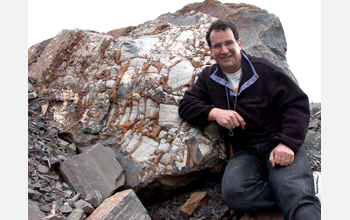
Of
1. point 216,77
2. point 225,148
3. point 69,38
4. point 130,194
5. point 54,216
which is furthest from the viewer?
point 69,38

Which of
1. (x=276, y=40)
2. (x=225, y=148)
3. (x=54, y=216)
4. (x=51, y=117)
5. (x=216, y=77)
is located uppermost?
(x=276, y=40)

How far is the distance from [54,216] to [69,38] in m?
2.79

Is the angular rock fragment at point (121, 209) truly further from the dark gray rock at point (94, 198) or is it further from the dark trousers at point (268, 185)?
the dark trousers at point (268, 185)

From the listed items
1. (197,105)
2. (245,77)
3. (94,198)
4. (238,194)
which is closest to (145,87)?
(197,105)

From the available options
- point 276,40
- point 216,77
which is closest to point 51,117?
point 216,77

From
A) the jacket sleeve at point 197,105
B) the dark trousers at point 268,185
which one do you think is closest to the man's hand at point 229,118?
the jacket sleeve at point 197,105

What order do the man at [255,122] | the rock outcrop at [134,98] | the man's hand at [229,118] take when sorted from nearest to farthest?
the man at [255,122]
the man's hand at [229,118]
the rock outcrop at [134,98]

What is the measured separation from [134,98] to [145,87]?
178mm

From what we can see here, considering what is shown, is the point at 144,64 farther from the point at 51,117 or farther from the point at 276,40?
the point at 276,40

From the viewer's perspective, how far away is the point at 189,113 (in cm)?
255

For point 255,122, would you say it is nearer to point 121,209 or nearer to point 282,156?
point 282,156

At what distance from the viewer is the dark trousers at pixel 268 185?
1.83 m

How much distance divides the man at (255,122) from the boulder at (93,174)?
2.91 feet

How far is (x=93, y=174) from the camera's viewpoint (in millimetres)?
2576
